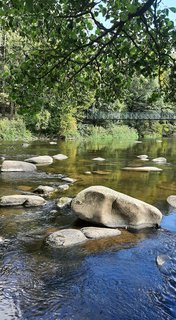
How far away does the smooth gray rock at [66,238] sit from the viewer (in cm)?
746

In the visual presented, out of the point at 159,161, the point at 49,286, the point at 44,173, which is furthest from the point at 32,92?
the point at 159,161

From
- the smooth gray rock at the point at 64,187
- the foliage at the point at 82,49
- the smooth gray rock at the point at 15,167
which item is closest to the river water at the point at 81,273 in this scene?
the smooth gray rock at the point at 64,187

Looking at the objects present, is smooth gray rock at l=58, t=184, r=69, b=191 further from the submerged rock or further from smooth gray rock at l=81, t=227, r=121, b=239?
smooth gray rock at l=81, t=227, r=121, b=239

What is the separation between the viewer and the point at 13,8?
3.65m

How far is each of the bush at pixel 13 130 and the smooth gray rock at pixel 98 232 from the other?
26521mm

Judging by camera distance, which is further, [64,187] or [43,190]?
[64,187]

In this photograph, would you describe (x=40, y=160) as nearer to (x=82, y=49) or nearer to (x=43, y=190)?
(x=43, y=190)

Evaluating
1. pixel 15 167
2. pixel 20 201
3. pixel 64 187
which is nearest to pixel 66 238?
pixel 20 201

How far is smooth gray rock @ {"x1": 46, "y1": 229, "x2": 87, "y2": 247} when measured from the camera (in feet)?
24.5

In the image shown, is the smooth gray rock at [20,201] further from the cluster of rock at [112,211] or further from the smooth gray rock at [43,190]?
the cluster of rock at [112,211]

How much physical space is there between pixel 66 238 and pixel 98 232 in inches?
31.6

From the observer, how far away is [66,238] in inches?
301

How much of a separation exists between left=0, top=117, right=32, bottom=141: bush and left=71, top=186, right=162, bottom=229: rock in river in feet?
84.0

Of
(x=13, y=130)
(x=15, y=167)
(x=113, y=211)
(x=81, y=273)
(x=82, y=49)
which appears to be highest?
(x=82, y=49)
